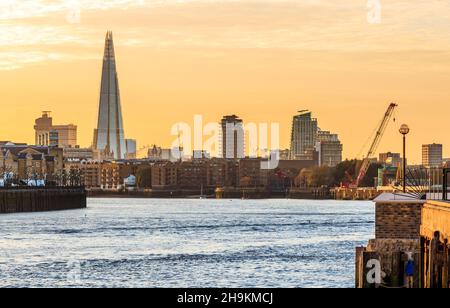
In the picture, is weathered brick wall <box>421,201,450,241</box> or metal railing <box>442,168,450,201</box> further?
metal railing <box>442,168,450,201</box>

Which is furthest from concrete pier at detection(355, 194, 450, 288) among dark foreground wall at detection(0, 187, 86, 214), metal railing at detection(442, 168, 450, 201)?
dark foreground wall at detection(0, 187, 86, 214)

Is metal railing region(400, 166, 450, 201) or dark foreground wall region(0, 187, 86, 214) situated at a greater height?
metal railing region(400, 166, 450, 201)

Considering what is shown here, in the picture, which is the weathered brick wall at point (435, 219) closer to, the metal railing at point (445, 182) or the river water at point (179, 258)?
the metal railing at point (445, 182)

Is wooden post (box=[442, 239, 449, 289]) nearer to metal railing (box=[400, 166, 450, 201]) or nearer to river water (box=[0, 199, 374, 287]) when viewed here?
metal railing (box=[400, 166, 450, 201])

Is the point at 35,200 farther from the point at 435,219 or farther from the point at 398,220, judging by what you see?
the point at 435,219

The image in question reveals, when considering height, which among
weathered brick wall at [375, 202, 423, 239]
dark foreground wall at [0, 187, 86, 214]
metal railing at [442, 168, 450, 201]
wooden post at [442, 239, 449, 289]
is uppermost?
metal railing at [442, 168, 450, 201]

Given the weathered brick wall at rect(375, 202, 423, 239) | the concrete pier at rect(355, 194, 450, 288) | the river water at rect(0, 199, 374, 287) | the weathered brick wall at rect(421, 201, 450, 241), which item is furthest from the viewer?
the river water at rect(0, 199, 374, 287)

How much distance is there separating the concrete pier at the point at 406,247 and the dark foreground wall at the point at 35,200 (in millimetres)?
139076

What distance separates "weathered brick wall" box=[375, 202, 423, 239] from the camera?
32062mm

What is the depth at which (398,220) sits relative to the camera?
32406mm

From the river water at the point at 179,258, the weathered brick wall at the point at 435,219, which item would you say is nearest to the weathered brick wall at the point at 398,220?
the weathered brick wall at the point at 435,219

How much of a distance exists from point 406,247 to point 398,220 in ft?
5.04
